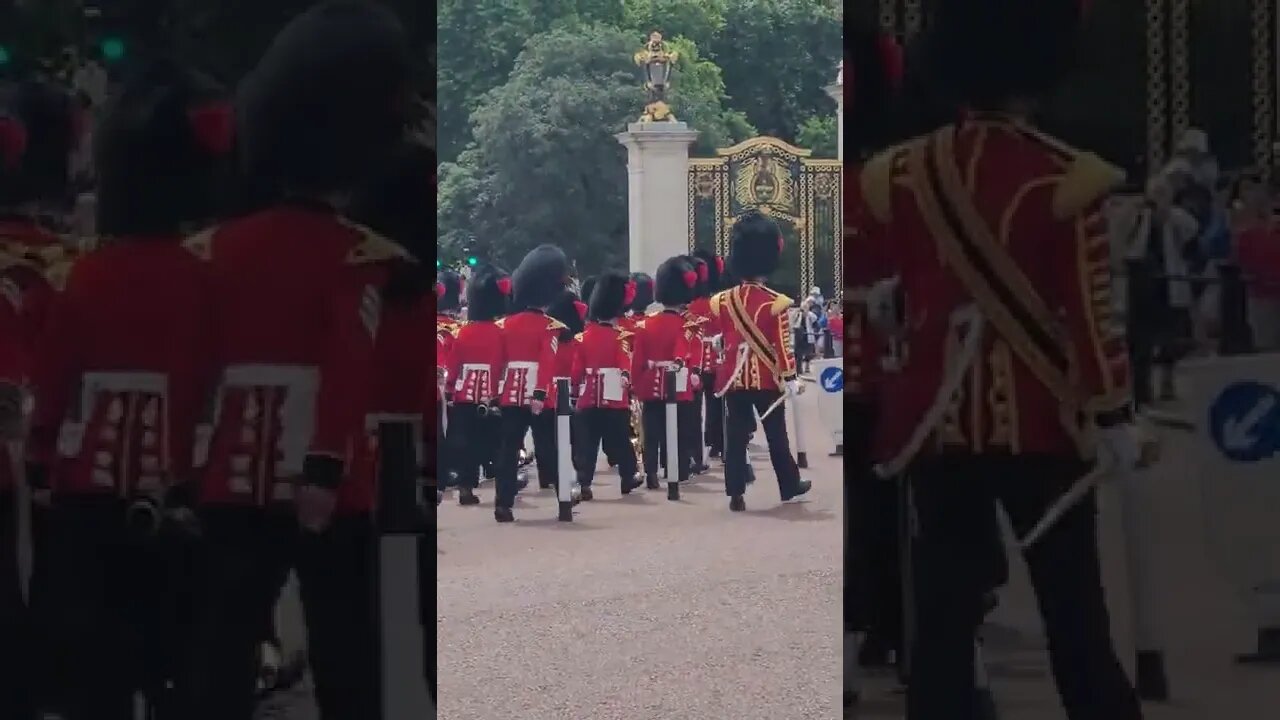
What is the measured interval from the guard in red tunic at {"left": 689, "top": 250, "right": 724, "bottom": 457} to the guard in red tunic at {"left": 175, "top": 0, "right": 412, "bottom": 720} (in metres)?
6.21

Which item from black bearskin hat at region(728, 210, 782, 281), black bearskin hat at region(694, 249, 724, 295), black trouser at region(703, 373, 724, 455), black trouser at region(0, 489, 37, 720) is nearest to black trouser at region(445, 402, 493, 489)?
black trouser at region(703, 373, 724, 455)

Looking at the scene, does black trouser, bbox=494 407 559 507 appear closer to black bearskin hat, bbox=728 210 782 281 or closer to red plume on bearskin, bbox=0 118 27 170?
black bearskin hat, bbox=728 210 782 281

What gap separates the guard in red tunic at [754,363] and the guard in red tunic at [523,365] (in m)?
0.92

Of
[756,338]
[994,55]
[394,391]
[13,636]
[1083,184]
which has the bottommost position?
[13,636]

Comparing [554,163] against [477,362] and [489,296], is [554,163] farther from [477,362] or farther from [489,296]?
[477,362]

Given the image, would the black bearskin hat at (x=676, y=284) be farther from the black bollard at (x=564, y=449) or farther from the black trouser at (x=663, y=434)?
the black bollard at (x=564, y=449)

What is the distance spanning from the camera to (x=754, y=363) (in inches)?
327

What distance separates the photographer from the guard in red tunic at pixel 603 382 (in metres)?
8.90

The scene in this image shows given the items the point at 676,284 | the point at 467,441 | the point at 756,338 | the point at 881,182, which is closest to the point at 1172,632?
the point at 881,182

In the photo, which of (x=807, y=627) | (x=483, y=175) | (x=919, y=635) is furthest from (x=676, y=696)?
(x=483, y=175)

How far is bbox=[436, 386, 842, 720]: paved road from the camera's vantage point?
4883mm

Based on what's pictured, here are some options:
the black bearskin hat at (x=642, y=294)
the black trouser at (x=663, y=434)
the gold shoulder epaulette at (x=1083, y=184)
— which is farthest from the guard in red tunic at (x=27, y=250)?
the black bearskin hat at (x=642, y=294)

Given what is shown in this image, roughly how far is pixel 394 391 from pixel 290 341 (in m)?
0.19

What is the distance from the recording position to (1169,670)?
2.72 meters
